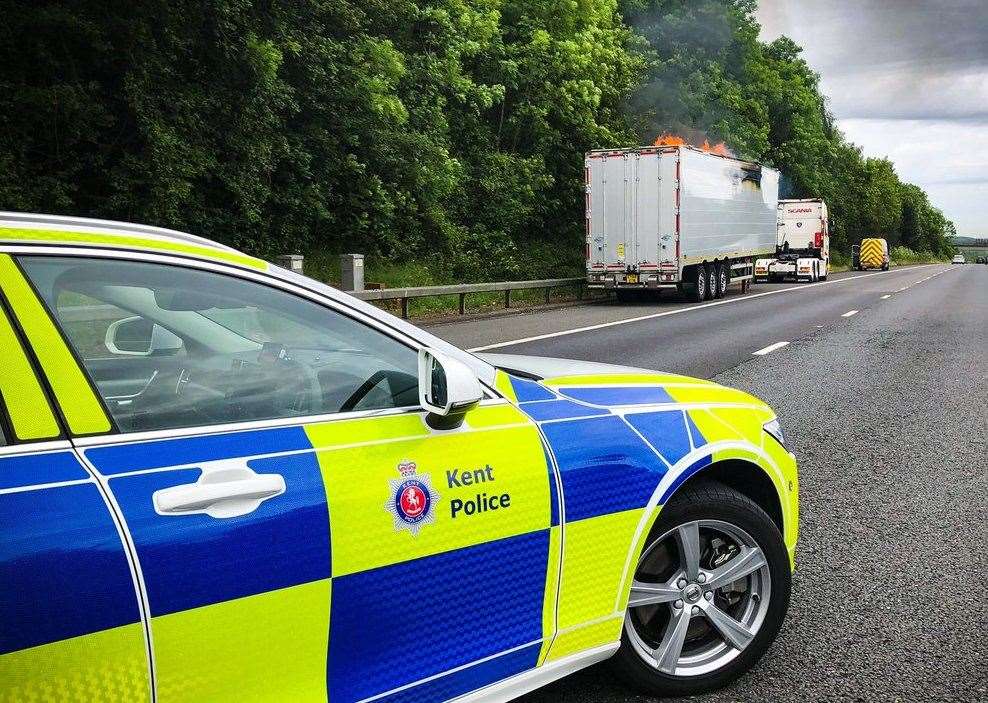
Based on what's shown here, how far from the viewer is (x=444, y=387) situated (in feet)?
8.17

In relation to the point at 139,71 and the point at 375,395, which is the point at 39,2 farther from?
the point at 375,395

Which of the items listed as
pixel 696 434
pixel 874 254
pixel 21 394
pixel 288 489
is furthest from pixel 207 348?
pixel 874 254

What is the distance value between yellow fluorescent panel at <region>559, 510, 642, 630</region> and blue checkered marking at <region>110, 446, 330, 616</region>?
2.73 ft

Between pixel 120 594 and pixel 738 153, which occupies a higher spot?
pixel 738 153

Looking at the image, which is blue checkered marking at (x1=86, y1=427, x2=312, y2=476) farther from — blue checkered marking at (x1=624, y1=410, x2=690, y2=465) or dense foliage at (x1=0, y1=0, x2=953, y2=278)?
dense foliage at (x1=0, y1=0, x2=953, y2=278)

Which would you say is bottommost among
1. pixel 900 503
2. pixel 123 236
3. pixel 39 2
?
pixel 900 503

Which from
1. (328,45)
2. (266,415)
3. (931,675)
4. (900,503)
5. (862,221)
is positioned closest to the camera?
(266,415)

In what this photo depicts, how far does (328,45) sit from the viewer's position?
21625 mm

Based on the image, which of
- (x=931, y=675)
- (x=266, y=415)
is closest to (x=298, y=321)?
(x=266, y=415)

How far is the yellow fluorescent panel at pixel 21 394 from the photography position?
6.48ft

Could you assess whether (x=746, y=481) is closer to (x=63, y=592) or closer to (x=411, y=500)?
(x=411, y=500)

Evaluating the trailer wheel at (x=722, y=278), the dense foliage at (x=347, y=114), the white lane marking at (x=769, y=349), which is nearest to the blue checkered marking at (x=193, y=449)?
the white lane marking at (x=769, y=349)

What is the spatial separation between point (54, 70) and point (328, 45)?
20.0ft

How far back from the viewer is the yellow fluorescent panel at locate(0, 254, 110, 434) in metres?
2.04
